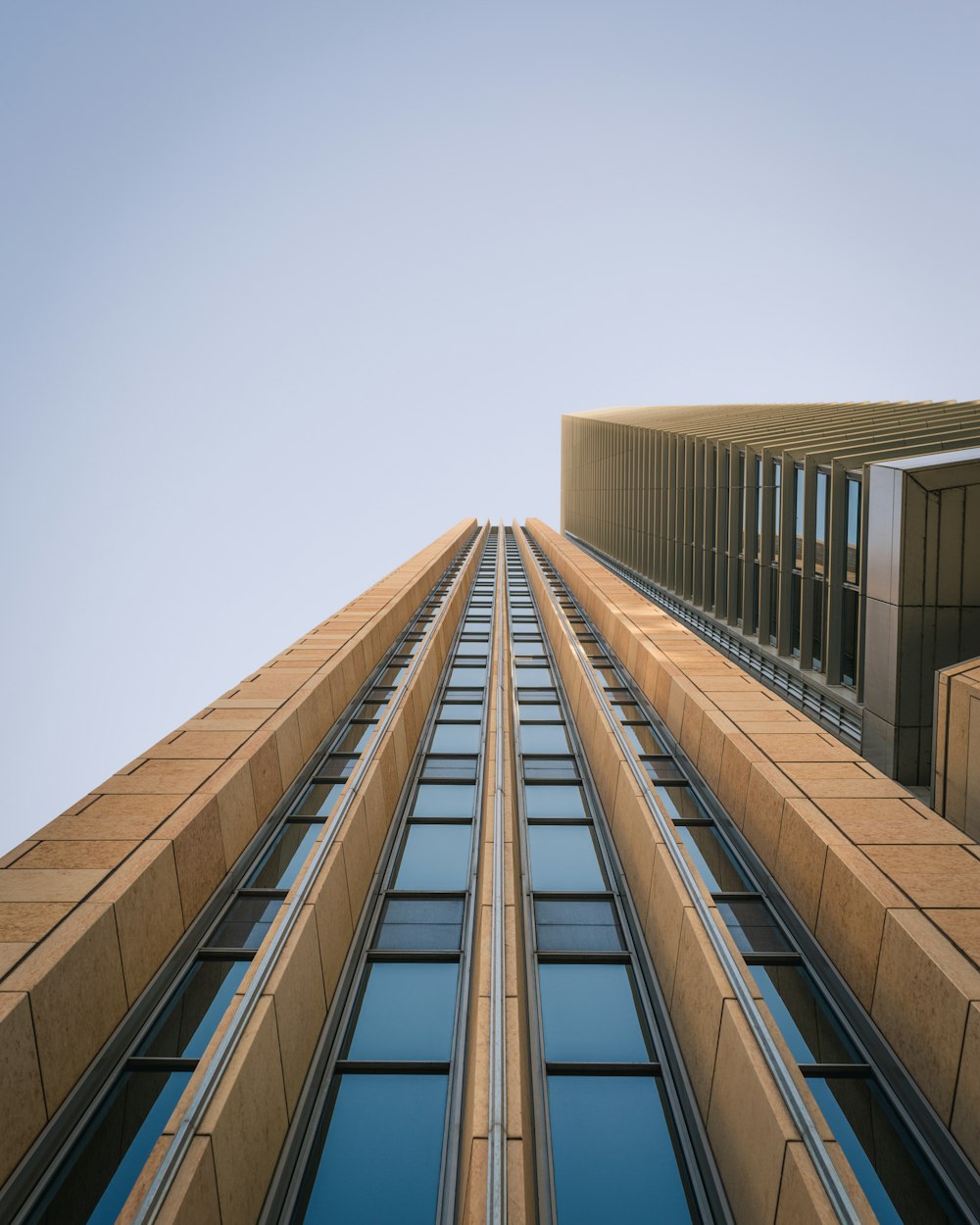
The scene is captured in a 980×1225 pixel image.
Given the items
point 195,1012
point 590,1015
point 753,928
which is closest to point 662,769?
point 753,928

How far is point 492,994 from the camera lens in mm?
7828

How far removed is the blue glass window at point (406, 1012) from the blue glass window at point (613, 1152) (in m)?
1.32

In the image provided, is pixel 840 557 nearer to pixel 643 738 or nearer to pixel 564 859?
pixel 643 738

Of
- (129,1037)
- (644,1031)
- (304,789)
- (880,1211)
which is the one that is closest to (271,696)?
(304,789)

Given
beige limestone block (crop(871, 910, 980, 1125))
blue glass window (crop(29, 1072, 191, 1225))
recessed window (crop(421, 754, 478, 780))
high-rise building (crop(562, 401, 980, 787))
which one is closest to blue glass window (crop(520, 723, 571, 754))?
recessed window (crop(421, 754, 478, 780))

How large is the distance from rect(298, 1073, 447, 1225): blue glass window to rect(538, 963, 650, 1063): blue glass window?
1.31m

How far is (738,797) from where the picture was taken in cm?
1225

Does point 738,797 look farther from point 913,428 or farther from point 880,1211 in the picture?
point 913,428

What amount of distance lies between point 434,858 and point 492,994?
15.7 feet

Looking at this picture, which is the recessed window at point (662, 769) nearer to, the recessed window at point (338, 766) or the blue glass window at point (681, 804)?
the blue glass window at point (681, 804)

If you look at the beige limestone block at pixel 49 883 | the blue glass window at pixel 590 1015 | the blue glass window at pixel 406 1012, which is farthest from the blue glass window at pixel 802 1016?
the beige limestone block at pixel 49 883

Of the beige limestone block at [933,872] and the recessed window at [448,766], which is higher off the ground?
the beige limestone block at [933,872]

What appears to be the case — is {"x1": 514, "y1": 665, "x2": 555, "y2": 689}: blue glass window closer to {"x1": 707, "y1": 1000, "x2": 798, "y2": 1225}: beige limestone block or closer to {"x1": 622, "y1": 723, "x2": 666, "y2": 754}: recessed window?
{"x1": 622, "y1": 723, "x2": 666, "y2": 754}: recessed window

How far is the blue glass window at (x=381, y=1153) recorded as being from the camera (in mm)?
6867
